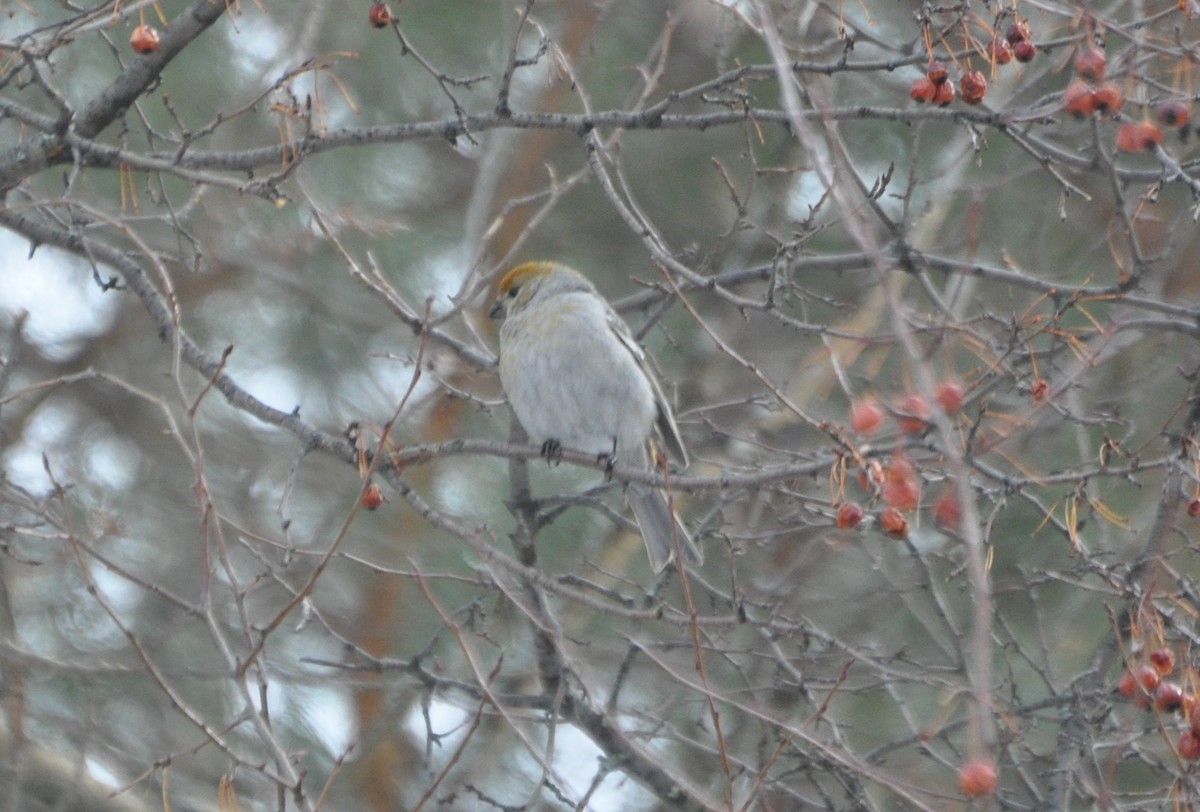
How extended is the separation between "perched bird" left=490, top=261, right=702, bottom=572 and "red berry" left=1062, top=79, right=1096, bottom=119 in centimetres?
204

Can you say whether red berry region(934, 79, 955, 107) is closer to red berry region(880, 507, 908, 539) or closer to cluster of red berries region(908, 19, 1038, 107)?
cluster of red berries region(908, 19, 1038, 107)

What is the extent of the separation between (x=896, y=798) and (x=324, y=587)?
2719 millimetres

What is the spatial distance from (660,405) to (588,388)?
27cm

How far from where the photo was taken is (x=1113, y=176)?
3.21 m

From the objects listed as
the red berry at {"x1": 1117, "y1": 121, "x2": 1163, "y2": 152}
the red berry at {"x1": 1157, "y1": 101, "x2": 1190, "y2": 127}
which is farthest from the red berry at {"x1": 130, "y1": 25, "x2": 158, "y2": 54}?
the red berry at {"x1": 1157, "y1": 101, "x2": 1190, "y2": 127}

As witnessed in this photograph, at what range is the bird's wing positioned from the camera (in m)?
4.96

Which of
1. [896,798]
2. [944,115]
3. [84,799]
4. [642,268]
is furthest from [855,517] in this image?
[642,268]

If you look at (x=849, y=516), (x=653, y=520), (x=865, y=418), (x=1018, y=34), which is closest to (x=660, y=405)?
(x=653, y=520)

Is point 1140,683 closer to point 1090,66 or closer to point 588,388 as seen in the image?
point 1090,66

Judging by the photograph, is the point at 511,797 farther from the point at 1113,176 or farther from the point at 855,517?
the point at 1113,176

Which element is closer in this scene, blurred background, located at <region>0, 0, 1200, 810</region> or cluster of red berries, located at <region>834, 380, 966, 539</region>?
cluster of red berries, located at <region>834, 380, 966, 539</region>

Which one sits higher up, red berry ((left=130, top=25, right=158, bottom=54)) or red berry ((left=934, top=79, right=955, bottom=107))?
red berry ((left=130, top=25, right=158, bottom=54))

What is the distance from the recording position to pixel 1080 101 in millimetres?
3150

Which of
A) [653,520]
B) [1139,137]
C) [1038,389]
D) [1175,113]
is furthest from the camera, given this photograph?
[653,520]
